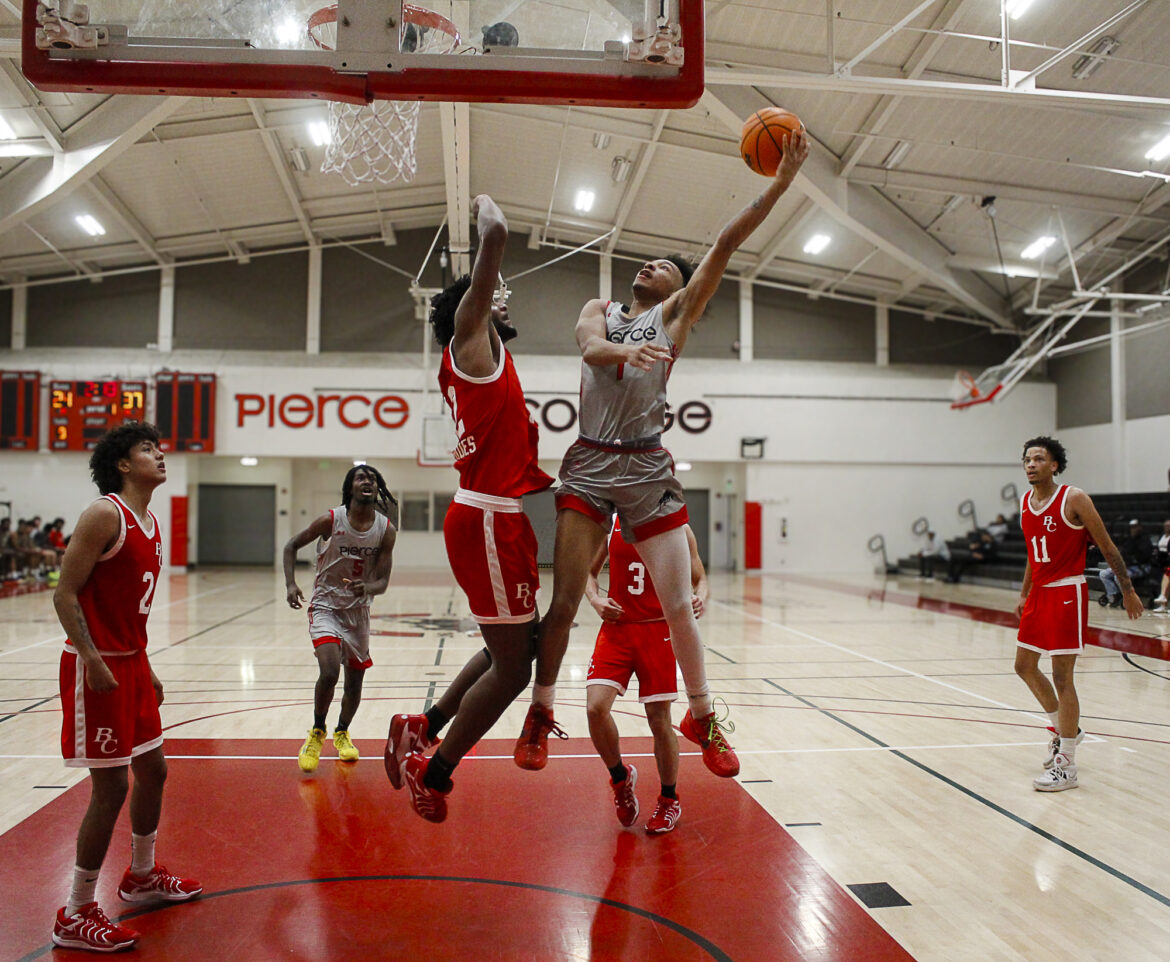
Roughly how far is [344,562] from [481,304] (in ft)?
9.09

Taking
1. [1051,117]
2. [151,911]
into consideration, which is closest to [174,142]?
[1051,117]

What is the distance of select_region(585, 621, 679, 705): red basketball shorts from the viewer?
13.9 feet

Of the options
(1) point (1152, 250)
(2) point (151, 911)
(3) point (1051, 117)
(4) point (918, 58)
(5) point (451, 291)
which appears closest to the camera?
(2) point (151, 911)

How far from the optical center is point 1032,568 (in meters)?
5.35

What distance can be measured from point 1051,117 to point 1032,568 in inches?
425

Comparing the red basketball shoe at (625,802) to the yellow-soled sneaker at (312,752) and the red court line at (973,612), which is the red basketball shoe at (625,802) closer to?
the yellow-soled sneaker at (312,752)

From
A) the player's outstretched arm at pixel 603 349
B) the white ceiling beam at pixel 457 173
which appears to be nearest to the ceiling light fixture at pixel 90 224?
the white ceiling beam at pixel 457 173

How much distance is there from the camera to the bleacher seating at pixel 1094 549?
15891 millimetres

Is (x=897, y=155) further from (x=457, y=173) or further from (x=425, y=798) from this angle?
(x=425, y=798)

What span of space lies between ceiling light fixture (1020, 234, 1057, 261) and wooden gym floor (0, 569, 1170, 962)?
1183cm

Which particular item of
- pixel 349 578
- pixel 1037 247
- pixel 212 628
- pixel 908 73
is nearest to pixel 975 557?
pixel 1037 247

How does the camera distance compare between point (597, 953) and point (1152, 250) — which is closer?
point (597, 953)

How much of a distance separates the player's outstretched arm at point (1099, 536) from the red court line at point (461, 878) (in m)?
2.36

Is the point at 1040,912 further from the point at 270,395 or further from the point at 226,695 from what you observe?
the point at 270,395
